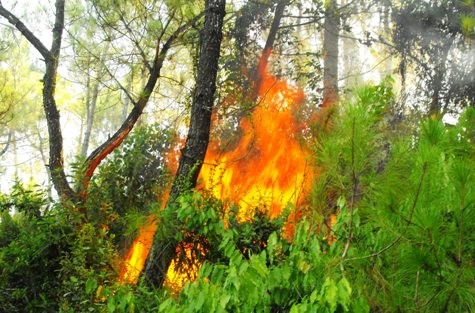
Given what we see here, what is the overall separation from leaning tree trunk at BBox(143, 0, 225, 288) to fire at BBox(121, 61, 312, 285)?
49 cm

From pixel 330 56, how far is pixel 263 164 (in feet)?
14.0

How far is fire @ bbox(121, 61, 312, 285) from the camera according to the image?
645cm

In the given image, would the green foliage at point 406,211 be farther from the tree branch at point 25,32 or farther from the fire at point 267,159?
the tree branch at point 25,32

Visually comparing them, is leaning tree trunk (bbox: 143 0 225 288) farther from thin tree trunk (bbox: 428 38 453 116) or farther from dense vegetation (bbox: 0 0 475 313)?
thin tree trunk (bbox: 428 38 453 116)

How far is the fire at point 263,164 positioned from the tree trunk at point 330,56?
0.58 metres

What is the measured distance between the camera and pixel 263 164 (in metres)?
7.77

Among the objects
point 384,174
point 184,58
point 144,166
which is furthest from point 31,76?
point 384,174

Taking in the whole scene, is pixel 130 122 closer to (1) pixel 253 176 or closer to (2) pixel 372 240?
(1) pixel 253 176

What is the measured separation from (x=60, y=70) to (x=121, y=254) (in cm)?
351

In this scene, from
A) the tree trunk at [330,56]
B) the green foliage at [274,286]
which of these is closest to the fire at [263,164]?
the tree trunk at [330,56]

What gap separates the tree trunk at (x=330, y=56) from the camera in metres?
9.45

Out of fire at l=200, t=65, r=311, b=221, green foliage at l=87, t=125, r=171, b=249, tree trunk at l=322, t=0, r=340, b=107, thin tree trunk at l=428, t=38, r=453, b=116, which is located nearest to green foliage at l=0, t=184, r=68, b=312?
green foliage at l=87, t=125, r=171, b=249

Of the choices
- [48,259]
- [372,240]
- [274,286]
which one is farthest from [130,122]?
[372,240]

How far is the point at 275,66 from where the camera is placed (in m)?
10.0
